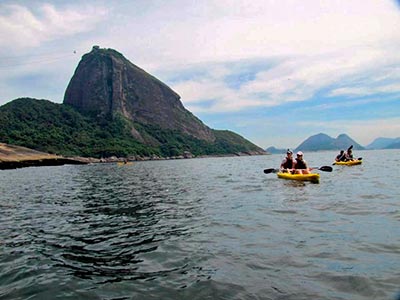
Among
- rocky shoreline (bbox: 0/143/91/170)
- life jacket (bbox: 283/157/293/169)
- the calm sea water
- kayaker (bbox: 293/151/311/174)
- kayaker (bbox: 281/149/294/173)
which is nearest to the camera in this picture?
the calm sea water

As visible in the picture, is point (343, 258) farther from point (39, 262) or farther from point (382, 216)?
point (39, 262)

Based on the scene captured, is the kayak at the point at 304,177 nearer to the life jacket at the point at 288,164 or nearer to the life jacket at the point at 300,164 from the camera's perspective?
the life jacket at the point at 300,164

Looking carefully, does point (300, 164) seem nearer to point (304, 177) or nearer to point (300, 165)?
point (300, 165)

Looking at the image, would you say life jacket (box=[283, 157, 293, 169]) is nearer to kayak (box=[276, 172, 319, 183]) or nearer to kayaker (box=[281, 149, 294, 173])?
kayaker (box=[281, 149, 294, 173])

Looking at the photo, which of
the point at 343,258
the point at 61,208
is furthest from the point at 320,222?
the point at 61,208

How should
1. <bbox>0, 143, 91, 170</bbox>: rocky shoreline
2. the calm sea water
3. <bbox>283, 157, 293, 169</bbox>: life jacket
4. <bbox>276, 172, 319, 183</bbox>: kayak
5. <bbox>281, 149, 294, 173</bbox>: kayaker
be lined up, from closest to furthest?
the calm sea water < <bbox>276, 172, 319, 183</bbox>: kayak < <bbox>281, 149, 294, 173</bbox>: kayaker < <bbox>283, 157, 293, 169</bbox>: life jacket < <bbox>0, 143, 91, 170</bbox>: rocky shoreline

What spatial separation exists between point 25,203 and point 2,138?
14766 cm

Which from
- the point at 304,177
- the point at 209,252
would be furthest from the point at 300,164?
the point at 209,252

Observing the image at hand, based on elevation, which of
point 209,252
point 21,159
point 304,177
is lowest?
point 209,252

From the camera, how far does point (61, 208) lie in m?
17.5

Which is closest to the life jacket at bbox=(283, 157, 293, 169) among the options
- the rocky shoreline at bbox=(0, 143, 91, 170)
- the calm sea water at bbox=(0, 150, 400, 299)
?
the calm sea water at bbox=(0, 150, 400, 299)

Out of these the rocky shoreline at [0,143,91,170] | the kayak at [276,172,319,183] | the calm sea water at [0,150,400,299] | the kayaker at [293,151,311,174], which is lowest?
the calm sea water at [0,150,400,299]

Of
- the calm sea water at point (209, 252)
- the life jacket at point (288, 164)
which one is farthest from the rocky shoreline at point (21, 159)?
the calm sea water at point (209, 252)

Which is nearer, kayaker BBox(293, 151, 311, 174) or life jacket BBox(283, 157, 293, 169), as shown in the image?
kayaker BBox(293, 151, 311, 174)
